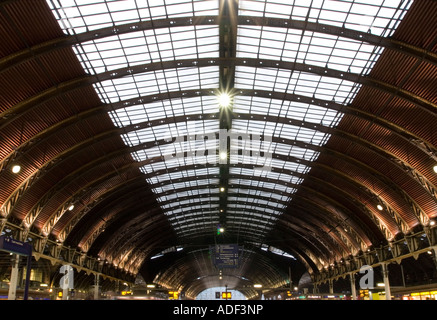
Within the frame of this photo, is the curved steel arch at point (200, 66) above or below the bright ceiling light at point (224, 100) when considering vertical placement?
below

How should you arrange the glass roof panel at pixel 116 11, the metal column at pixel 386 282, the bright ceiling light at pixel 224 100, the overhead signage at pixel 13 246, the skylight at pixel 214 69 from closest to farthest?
the overhead signage at pixel 13 246, the glass roof panel at pixel 116 11, the skylight at pixel 214 69, the bright ceiling light at pixel 224 100, the metal column at pixel 386 282

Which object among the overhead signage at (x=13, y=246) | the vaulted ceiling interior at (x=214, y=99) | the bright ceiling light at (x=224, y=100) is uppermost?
the bright ceiling light at (x=224, y=100)

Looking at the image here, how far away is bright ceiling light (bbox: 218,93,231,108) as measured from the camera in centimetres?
3503

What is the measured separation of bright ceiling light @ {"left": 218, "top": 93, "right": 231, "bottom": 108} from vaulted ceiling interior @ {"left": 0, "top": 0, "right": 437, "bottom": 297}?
1.24ft

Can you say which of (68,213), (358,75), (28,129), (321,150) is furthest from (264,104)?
(68,213)

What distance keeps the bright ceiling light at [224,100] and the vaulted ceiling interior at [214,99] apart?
38cm

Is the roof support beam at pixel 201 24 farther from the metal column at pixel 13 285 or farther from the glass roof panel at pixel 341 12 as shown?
the metal column at pixel 13 285

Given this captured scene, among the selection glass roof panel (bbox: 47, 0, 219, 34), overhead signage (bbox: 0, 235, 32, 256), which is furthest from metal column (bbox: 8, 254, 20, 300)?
glass roof panel (bbox: 47, 0, 219, 34)

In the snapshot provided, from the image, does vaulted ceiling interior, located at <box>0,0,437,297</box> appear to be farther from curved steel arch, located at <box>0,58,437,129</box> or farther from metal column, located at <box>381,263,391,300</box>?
metal column, located at <box>381,263,391,300</box>

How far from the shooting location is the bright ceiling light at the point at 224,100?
35.0 metres

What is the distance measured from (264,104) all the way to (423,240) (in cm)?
2324

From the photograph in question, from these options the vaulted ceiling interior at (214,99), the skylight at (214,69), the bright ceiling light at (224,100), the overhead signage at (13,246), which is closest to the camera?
the overhead signage at (13,246)

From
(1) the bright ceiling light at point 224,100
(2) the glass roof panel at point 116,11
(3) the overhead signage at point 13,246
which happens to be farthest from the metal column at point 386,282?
(3) the overhead signage at point 13,246

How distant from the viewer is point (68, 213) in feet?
151
